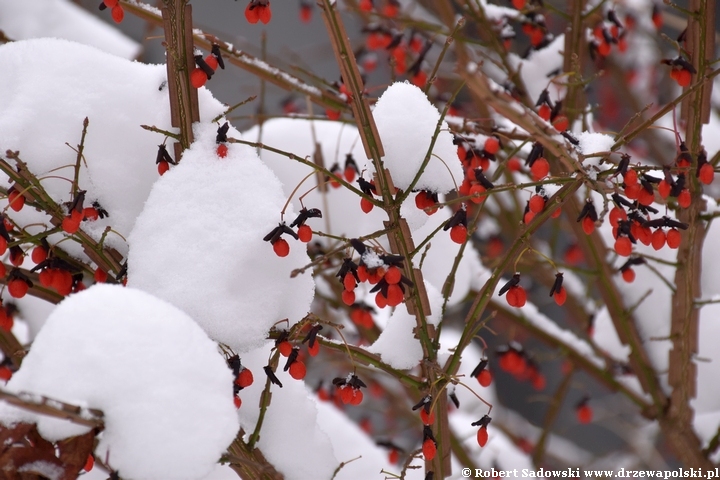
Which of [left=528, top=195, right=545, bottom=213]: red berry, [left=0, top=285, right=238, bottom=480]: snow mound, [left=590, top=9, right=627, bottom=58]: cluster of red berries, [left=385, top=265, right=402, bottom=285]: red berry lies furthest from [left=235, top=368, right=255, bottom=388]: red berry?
[left=590, top=9, right=627, bottom=58]: cluster of red berries

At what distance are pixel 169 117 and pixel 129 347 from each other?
1.77 feet

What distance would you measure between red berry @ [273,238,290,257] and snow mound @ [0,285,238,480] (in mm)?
236

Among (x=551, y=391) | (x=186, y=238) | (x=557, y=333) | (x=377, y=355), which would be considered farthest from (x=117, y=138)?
(x=551, y=391)

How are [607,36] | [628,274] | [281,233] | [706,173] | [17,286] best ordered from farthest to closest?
A: 1. [607,36]
2. [628,274]
3. [706,173]
4. [17,286]
5. [281,233]

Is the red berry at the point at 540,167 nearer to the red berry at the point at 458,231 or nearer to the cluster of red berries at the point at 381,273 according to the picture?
the red berry at the point at 458,231

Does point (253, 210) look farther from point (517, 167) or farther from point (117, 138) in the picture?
point (517, 167)

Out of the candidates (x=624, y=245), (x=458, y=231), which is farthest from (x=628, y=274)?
(x=458, y=231)

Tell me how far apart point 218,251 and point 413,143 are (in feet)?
1.36

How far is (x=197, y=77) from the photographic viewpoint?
1.16 m

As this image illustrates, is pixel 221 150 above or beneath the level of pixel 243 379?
above

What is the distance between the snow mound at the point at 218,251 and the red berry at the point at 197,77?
0.10 meters

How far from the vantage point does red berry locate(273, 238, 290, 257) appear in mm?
1096

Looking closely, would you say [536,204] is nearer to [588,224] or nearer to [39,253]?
[588,224]

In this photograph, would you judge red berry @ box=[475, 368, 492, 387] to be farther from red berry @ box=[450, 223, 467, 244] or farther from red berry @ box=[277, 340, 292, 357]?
red berry @ box=[277, 340, 292, 357]
